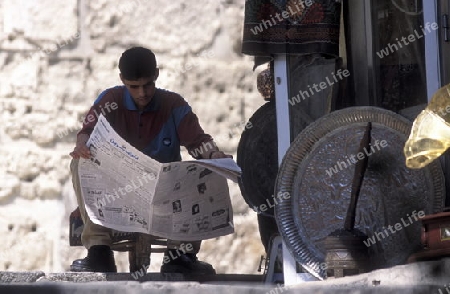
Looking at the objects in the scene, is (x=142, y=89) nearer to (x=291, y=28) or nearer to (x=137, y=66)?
(x=137, y=66)

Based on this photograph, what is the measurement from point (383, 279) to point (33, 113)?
3.99 meters

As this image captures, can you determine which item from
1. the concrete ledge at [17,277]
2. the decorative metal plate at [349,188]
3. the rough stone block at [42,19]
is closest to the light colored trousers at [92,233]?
the decorative metal plate at [349,188]

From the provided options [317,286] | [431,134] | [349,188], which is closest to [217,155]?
[349,188]

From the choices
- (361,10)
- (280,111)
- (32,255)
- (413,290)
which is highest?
(361,10)

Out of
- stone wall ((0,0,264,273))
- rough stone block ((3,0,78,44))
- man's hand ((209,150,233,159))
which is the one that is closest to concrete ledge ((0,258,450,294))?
man's hand ((209,150,233,159))

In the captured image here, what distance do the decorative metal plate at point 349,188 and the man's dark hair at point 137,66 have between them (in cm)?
81

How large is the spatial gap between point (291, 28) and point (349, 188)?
31.4 inches

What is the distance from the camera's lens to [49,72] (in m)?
7.92

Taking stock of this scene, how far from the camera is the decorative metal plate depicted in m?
5.43

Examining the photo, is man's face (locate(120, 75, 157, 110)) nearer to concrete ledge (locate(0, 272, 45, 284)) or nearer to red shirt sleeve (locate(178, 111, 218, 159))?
red shirt sleeve (locate(178, 111, 218, 159))

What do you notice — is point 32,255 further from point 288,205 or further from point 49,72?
point 288,205

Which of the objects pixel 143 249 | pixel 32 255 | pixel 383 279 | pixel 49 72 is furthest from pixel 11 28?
pixel 383 279

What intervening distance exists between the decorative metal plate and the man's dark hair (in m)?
0.81

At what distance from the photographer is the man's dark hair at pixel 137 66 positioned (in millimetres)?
6027
